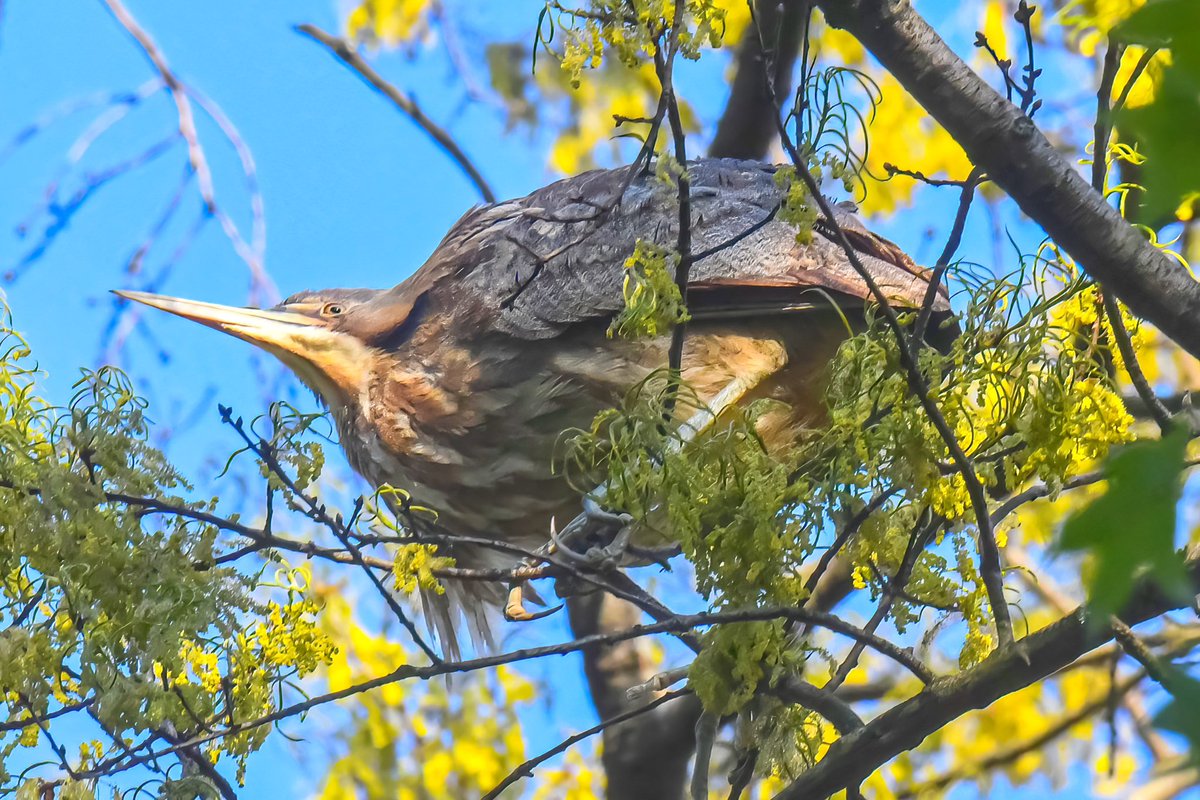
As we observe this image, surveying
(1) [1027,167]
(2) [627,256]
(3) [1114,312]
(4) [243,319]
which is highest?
(4) [243,319]

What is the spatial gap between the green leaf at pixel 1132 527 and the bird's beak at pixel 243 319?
3.51 meters

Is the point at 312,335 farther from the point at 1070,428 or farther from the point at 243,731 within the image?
the point at 1070,428

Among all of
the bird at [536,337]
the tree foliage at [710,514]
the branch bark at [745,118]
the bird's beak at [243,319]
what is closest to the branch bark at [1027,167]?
the tree foliage at [710,514]

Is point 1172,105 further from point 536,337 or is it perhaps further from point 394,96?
point 394,96

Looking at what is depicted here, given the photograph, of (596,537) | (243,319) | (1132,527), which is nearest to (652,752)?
(596,537)

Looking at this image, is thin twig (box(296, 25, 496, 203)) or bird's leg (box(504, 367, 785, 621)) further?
thin twig (box(296, 25, 496, 203))

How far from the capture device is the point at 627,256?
4320mm

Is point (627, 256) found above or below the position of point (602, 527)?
above

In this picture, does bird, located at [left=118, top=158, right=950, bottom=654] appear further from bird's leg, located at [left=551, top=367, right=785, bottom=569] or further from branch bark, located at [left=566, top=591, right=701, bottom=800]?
branch bark, located at [left=566, top=591, right=701, bottom=800]

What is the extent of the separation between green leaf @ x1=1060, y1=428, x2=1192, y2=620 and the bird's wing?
302 centimetres

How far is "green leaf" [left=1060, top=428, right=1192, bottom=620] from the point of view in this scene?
2.85 ft

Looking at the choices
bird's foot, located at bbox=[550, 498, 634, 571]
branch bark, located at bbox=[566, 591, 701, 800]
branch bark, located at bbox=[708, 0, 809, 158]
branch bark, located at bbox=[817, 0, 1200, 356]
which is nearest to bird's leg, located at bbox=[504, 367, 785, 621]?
bird's foot, located at bbox=[550, 498, 634, 571]

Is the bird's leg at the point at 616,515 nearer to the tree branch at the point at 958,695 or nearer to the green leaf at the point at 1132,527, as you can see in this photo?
the tree branch at the point at 958,695

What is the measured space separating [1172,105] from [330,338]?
387cm
